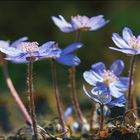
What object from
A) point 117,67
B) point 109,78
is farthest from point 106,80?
point 117,67

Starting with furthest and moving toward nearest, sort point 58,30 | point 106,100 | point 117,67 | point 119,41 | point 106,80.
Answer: point 58,30 → point 117,67 → point 106,80 → point 119,41 → point 106,100

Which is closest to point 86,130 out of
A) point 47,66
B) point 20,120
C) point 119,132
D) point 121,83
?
point 121,83

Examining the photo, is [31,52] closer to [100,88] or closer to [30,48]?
[30,48]

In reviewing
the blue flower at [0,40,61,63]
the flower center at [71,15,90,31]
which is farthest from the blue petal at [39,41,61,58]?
the flower center at [71,15,90,31]

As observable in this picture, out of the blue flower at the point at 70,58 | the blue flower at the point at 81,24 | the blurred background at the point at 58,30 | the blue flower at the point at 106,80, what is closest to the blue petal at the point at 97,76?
the blue flower at the point at 106,80

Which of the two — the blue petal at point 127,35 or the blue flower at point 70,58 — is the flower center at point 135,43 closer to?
the blue petal at point 127,35

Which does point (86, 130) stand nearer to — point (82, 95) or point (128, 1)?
point (82, 95)

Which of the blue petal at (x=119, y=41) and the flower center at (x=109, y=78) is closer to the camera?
the blue petal at (x=119, y=41)
